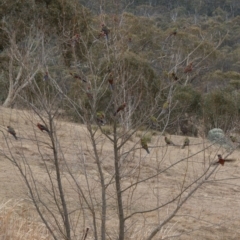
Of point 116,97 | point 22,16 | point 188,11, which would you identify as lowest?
point 116,97

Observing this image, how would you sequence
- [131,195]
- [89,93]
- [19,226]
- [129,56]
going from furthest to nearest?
[129,56], [19,226], [131,195], [89,93]

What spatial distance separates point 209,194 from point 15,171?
2.86 meters

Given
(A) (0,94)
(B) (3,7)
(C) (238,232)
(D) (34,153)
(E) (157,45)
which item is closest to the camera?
(C) (238,232)

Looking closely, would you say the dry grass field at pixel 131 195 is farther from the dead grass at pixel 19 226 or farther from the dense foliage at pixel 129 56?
the dense foliage at pixel 129 56

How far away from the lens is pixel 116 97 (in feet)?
12.4

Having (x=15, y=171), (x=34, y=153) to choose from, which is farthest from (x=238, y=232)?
(x=34, y=153)

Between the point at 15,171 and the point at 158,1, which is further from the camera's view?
the point at 158,1

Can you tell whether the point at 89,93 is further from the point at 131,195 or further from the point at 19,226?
the point at 19,226

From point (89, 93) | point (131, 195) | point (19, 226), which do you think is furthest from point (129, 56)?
point (89, 93)

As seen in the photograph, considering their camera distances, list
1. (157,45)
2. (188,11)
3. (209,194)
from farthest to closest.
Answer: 1. (188,11)
2. (157,45)
3. (209,194)

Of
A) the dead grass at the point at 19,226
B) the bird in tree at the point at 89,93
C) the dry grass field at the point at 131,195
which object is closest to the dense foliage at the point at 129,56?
the bird in tree at the point at 89,93

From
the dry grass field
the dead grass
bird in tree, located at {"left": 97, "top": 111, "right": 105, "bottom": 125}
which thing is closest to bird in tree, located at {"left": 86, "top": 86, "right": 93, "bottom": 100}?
bird in tree, located at {"left": 97, "top": 111, "right": 105, "bottom": 125}

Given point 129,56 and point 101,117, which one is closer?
point 101,117

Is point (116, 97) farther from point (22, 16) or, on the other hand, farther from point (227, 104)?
point (227, 104)
